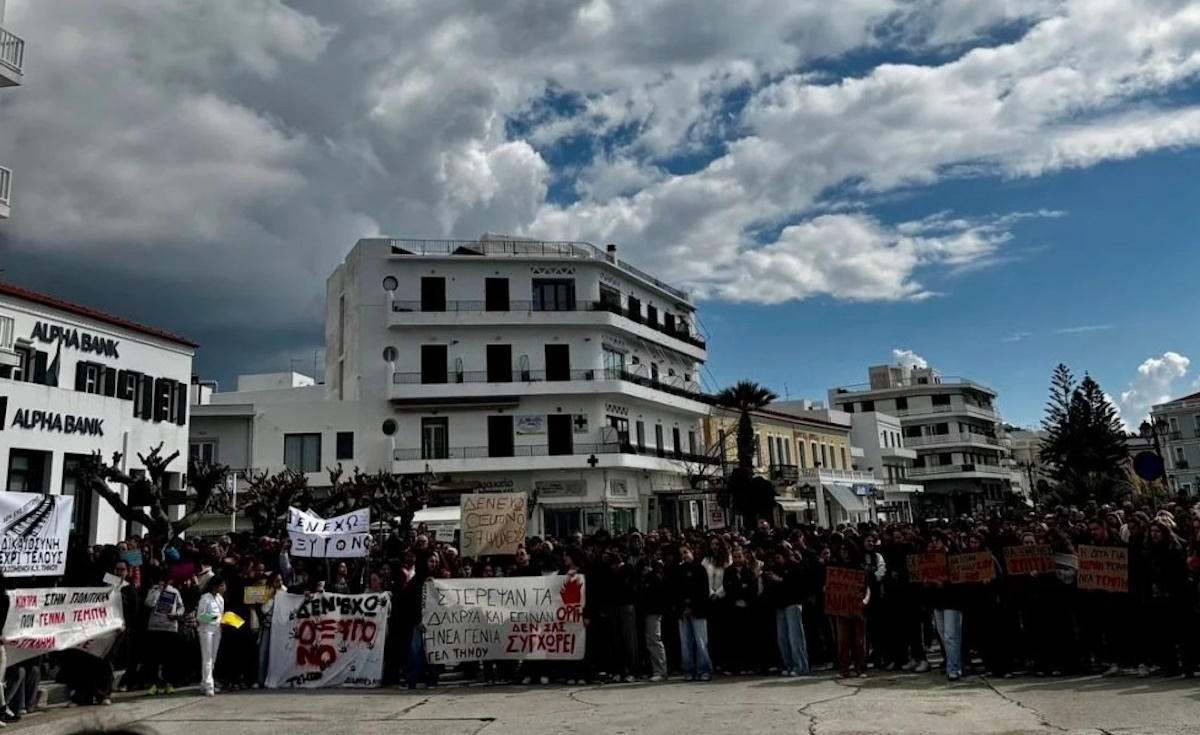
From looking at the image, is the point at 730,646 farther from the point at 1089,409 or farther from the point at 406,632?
the point at 1089,409

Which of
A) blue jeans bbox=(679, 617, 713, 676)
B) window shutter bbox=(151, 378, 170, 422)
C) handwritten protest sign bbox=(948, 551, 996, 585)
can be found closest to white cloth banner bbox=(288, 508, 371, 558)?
blue jeans bbox=(679, 617, 713, 676)

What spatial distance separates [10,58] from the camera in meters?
22.0

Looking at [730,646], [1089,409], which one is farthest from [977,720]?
[1089,409]

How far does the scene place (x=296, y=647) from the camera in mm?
12961

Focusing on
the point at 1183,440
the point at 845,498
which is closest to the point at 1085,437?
the point at 845,498

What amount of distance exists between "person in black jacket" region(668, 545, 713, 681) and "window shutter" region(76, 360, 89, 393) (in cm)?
1950

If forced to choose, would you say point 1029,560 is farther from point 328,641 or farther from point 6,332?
point 6,332

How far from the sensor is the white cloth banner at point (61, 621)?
10586 mm

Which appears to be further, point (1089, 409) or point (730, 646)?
point (1089, 409)

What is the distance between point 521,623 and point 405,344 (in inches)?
1252

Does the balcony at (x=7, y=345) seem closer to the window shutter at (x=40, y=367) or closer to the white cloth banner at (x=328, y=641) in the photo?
the window shutter at (x=40, y=367)

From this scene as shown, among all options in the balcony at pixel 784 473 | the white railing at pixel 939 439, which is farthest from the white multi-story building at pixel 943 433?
the balcony at pixel 784 473

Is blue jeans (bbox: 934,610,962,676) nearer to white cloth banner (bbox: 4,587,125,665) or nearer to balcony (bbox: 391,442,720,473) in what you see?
white cloth banner (bbox: 4,587,125,665)

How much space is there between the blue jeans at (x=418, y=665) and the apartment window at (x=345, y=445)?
29.6 metres
